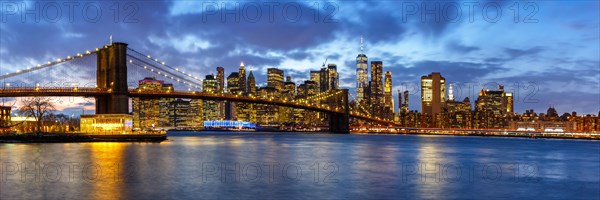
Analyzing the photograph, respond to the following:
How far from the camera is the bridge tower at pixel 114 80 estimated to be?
6500 cm

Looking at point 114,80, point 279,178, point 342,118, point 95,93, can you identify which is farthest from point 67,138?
→ point 342,118

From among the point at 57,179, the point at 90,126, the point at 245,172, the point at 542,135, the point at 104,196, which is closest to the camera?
the point at 104,196

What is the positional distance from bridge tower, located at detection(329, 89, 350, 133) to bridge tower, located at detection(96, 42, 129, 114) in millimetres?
53608

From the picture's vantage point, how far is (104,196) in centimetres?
2309

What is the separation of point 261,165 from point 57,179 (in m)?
12.3

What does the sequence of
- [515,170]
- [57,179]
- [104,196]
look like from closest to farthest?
1. [104,196]
2. [57,179]
3. [515,170]

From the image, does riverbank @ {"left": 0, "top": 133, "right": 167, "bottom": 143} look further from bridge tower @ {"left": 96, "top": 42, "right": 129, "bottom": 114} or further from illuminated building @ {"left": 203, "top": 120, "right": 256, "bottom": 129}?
illuminated building @ {"left": 203, "top": 120, "right": 256, "bottom": 129}

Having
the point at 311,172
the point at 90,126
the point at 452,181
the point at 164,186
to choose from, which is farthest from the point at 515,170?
the point at 90,126

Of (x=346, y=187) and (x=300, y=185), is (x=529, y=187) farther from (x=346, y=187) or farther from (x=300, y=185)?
(x=300, y=185)

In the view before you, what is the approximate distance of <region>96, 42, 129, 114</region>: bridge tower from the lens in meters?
65.0

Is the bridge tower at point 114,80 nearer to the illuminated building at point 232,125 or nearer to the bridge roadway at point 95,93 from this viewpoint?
the bridge roadway at point 95,93

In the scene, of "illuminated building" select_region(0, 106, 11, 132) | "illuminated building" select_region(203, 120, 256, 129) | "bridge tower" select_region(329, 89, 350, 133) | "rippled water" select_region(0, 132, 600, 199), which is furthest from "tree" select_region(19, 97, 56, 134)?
"illuminated building" select_region(203, 120, 256, 129)

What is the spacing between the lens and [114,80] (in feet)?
215

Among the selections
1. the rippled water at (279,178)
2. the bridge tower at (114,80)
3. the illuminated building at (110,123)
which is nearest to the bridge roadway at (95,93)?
the bridge tower at (114,80)
